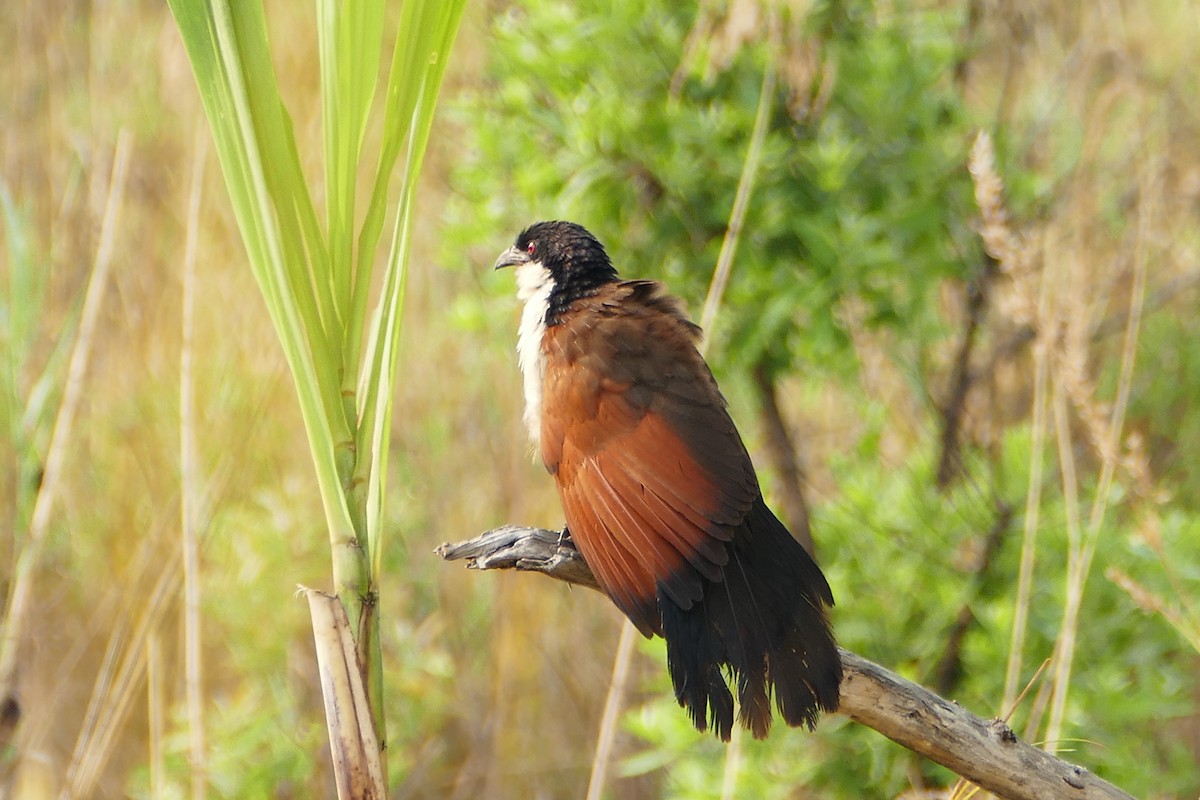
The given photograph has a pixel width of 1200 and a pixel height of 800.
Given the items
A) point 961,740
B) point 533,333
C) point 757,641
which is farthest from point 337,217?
point 533,333

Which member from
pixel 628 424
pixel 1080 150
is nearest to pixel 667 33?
pixel 628 424

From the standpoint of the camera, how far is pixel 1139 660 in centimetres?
248

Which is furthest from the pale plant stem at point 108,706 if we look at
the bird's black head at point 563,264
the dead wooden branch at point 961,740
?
the dead wooden branch at point 961,740

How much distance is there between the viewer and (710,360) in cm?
251

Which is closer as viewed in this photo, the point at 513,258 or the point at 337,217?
the point at 337,217

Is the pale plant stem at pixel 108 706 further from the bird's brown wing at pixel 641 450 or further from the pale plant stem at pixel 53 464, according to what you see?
the bird's brown wing at pixel 641 450

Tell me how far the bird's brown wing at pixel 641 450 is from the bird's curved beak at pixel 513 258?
0.28m

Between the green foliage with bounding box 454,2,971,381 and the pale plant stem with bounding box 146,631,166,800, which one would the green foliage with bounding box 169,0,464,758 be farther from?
the green foliage with bounding box 454,2,971,381

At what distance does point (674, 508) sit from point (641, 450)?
14cm

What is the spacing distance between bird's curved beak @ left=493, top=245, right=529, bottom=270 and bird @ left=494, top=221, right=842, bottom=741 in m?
0.16

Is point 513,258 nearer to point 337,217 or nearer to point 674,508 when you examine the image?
point 674,508

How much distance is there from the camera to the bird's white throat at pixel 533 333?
1853 millimetres

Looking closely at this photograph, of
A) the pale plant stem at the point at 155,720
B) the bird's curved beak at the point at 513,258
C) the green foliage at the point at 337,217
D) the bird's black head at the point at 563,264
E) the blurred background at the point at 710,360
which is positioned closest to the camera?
Answer: the green foliage at the point at 337,217

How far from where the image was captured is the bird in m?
1.30
